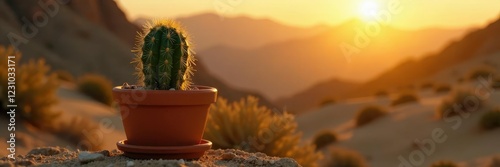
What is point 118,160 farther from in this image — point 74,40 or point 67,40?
point 74,40

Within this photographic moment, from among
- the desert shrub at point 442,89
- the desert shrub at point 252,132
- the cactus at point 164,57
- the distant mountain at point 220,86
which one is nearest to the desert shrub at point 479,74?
the desert shrub at point 442,89

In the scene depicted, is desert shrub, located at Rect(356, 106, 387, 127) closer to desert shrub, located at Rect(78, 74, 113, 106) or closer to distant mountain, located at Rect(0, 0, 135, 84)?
desert shrub, located at Rect(78, 74, 113, 106)

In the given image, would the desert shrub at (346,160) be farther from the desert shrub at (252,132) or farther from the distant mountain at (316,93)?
the distant mountain at (316,93)

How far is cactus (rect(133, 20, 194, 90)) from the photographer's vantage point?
6965 millimetres

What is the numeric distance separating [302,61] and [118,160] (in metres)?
137

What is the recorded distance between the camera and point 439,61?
7450 centimetres

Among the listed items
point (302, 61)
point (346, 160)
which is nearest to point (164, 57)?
point (346, 160)

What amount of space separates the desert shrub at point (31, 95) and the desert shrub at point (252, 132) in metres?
6.68

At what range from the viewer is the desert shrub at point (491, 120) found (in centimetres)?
2338

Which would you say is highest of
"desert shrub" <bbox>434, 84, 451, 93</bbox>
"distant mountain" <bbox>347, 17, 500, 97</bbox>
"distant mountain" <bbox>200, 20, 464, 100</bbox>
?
"distant mountain" <bbox>200, 20, 464, 100</bbox>

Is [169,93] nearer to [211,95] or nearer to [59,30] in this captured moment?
[211,95]

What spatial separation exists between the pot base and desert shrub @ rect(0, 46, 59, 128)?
926 cm

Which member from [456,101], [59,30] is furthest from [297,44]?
[456,101]

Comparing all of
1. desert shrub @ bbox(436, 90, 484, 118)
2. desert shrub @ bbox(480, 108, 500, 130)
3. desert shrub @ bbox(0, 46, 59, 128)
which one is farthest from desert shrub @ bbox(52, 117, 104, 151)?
desert shrub @ bbox(436, 90, 484, 118)
